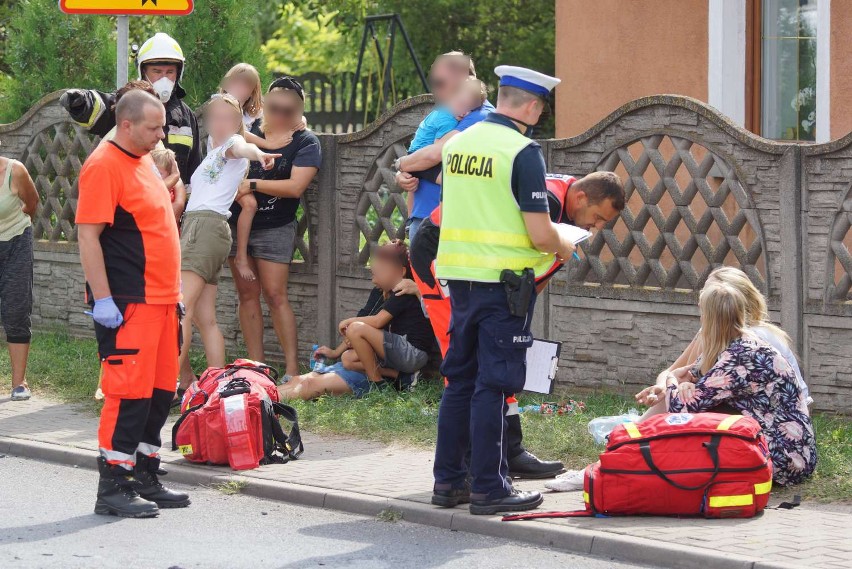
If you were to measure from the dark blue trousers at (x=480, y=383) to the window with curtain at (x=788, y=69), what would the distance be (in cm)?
572

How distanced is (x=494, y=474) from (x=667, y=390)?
3.92 ft

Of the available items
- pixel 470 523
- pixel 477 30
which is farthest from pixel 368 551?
pixel 477 30

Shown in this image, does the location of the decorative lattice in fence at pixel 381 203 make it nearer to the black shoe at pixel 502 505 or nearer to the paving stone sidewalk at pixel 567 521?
the paving stone sidewalk at pixel 567 521

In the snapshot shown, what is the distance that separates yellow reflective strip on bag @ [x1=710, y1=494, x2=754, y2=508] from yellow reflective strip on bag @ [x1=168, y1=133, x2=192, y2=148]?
5044 mm

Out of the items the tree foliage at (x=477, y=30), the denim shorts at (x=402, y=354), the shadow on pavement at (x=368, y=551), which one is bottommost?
the shadow on pavement at (x=368, y=551)

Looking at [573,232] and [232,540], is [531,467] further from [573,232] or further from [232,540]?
[232,540]

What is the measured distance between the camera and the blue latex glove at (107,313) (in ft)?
21.9

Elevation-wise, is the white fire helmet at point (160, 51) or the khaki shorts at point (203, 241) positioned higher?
the white fire helmet at point (160, 51)

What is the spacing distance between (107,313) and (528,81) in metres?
2.32

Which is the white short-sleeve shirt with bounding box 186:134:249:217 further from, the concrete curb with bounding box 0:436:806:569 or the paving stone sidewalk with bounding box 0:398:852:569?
the concrete curb with bounding box 0:436:806:569

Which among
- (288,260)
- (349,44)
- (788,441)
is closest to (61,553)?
(788,441)

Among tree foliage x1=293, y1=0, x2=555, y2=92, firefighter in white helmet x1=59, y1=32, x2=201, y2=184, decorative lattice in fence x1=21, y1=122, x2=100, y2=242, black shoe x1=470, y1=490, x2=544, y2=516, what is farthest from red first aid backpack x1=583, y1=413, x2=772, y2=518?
tree foliage x1=293, y1=0, x2=555, y2=92

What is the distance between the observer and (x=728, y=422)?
6438mm

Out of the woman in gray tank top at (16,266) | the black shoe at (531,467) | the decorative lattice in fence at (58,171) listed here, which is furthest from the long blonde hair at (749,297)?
the decorative lattice in fence at (58,171)
